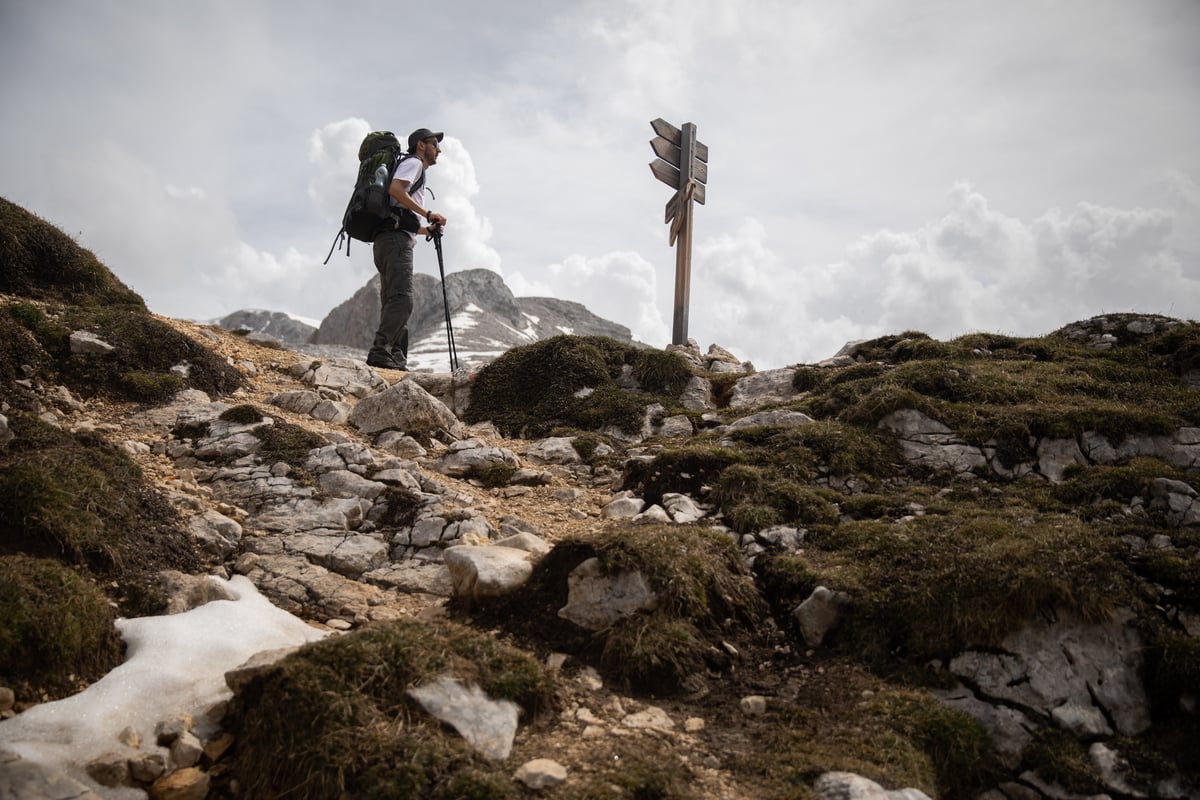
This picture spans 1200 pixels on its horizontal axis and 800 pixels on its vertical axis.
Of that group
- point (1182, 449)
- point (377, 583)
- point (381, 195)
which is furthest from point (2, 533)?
point (1182, 449)

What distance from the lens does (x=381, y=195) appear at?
15.2 m

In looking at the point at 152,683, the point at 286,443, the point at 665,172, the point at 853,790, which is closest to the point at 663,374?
the point at 286,443

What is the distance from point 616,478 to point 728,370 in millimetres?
7522

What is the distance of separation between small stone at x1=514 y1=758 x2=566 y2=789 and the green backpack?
502 inches

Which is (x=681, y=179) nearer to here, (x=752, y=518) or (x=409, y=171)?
(x=409, y=171)

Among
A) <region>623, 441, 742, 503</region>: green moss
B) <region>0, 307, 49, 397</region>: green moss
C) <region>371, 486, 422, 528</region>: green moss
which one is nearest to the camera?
<region>371, 486, 422, 528</region>: green moss

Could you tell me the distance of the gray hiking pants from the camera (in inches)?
619

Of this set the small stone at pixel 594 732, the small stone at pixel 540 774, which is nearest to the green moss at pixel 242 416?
the small stone at pixel 594 732

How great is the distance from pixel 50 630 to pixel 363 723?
8.42ft

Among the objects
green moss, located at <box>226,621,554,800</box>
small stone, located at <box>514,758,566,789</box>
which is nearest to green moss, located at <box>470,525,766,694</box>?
green moss, located at <box>226,621,554,800</box>

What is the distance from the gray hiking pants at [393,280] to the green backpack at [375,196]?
241 millimetres

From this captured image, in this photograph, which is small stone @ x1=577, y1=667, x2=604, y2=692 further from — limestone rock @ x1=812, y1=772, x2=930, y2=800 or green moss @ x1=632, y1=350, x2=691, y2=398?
green moss @ x1=632, y1=350, x2=691, y2=398

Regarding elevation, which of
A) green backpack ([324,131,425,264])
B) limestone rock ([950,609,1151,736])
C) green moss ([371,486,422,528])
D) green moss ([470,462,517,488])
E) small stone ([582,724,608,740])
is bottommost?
small stone ([582,724,608,740])

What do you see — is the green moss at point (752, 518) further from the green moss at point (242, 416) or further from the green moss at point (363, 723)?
the green moss at point (242, 416)
